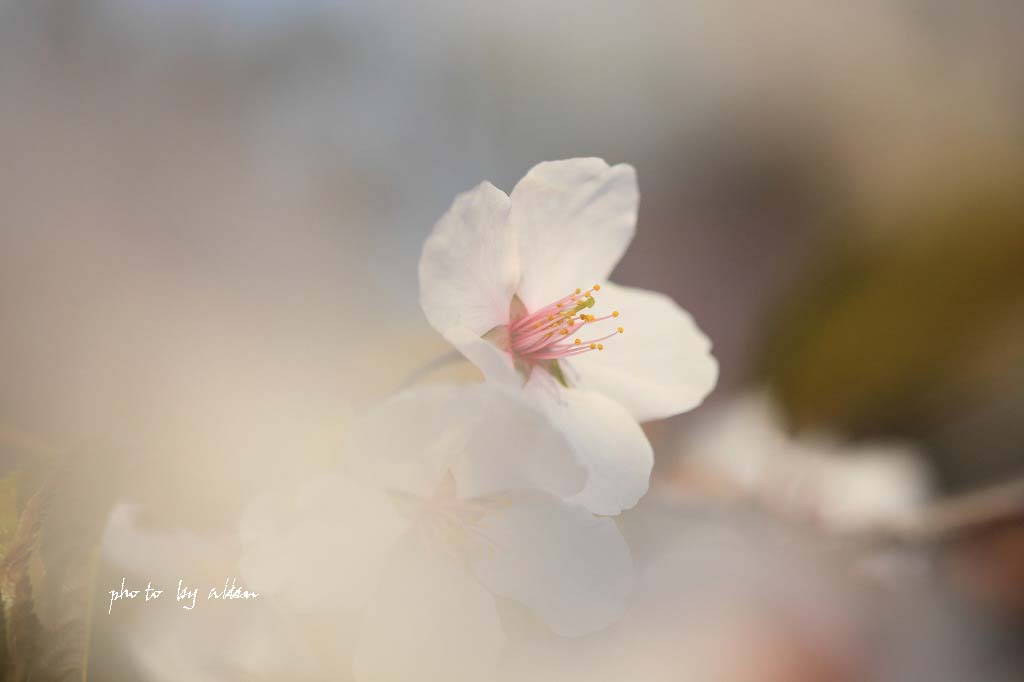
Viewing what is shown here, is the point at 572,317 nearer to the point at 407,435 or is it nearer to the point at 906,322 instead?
the point at 407,435

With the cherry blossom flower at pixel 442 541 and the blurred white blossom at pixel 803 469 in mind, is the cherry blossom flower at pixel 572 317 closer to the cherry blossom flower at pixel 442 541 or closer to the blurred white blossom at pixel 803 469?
the cherry blossom flower at pixel 442 541

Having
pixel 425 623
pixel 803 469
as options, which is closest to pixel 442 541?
pixel 425 623

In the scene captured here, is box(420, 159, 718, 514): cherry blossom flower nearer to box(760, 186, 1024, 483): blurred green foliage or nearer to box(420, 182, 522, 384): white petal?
box(420, 182, 522, 384): white petal

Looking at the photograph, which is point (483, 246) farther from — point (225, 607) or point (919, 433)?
point (919, 433)

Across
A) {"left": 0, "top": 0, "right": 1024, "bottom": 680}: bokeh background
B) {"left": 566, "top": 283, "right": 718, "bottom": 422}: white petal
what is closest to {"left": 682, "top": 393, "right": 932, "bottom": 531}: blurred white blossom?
{"left": 0, "top": 0, "right": 1024, "bottom": 680}: bokeh background

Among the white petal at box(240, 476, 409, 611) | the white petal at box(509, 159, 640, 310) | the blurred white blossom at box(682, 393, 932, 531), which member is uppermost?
the blurred white blossom at box(682, 393, 932, 531)

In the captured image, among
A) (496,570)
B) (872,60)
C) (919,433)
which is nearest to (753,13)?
(872,60)
